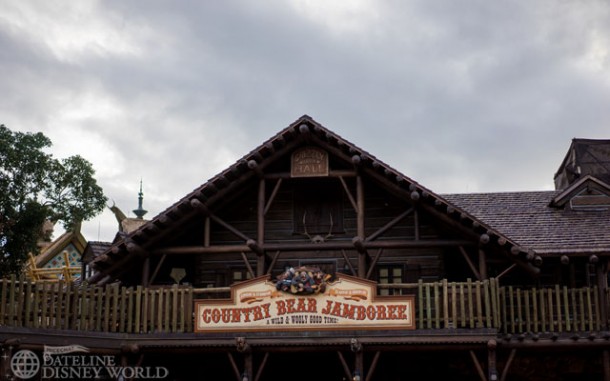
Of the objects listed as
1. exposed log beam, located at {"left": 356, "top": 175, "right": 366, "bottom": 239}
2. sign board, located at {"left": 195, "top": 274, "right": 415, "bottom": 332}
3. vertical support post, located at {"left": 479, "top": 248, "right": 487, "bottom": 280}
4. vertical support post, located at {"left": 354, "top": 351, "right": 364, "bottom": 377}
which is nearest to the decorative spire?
sign board, located at {"left": 195, "top": 274, "right": 415, "bottom": 332}

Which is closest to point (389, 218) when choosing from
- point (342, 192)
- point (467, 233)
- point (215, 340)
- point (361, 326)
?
point (342, 192)

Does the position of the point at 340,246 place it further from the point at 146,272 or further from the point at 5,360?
the point at 5,360

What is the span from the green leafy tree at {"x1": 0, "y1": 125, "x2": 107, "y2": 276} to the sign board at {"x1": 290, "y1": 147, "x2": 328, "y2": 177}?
12225 mm

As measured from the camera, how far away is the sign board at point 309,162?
22031 mm

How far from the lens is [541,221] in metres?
24.3

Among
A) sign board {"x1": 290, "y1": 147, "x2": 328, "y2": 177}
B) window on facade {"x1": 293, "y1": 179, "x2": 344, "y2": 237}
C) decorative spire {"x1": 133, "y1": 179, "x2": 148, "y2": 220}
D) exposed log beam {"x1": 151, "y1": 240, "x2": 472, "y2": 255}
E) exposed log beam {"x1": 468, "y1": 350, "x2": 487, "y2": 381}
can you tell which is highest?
decorative spire {"x1": 133, "y1": 179, "x2": 148, "y2": 220}

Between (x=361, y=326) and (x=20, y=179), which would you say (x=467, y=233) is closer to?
(x=361, y=326)

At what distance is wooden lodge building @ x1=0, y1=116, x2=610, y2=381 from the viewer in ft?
64.7

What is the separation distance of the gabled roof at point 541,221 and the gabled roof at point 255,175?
305 centimetres

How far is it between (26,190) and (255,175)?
1180cm

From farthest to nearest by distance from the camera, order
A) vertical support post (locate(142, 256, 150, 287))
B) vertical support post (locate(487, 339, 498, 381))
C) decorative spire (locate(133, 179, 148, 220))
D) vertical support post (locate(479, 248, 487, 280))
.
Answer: decorative spire (locate(133, 179, 148, 220)) < vertical support post (locate(142, 256, 150, 287)) < vertical support post (locate(479, 248, 487, 280)) < vertical support post (locate(487, 339, 498, 381))

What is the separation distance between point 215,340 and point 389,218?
655 centimetres

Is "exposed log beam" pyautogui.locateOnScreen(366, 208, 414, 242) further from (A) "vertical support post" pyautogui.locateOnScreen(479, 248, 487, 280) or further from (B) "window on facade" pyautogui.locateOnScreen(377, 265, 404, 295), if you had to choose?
(B) "window on facade" pyautogui.locateOnScreen(377, 265, 404, 295)

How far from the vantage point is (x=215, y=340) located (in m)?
20.2
